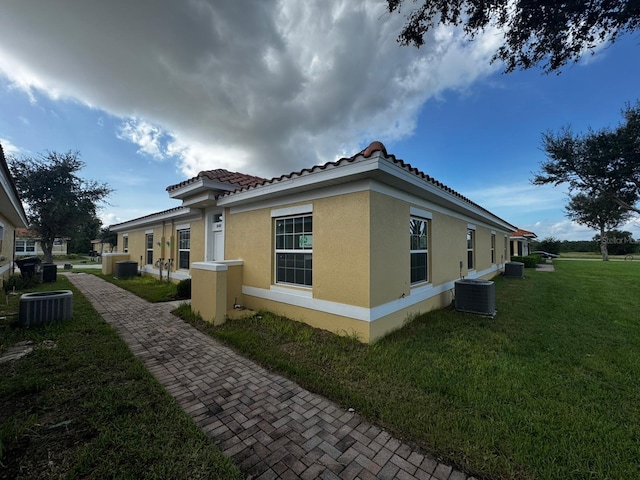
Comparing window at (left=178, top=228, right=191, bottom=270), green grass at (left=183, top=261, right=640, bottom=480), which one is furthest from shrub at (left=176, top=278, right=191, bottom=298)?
green grass at (left=183, top=261, right=640, bottom=480)

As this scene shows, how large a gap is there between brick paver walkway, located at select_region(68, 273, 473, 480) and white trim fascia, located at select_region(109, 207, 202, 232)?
20.7ft

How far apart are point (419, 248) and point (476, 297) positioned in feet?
6.60

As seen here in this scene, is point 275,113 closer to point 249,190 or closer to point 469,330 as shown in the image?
point 249,190

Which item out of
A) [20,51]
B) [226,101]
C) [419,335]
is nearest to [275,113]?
[226,101]

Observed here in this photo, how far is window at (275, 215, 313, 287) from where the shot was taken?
5684mm

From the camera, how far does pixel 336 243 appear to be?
504cm

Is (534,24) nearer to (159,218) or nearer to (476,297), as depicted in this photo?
(476,297)

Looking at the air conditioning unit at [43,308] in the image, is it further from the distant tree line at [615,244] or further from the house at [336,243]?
the distant tree line at [615,244]

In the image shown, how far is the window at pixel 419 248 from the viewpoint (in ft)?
20.3

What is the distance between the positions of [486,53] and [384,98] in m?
4.63

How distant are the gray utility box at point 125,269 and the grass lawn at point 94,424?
11328mm

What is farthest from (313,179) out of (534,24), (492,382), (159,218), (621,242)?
(621,242)

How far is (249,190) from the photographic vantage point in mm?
6414

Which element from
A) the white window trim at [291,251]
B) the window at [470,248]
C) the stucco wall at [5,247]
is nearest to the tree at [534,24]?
the white window trim at [291,251]
